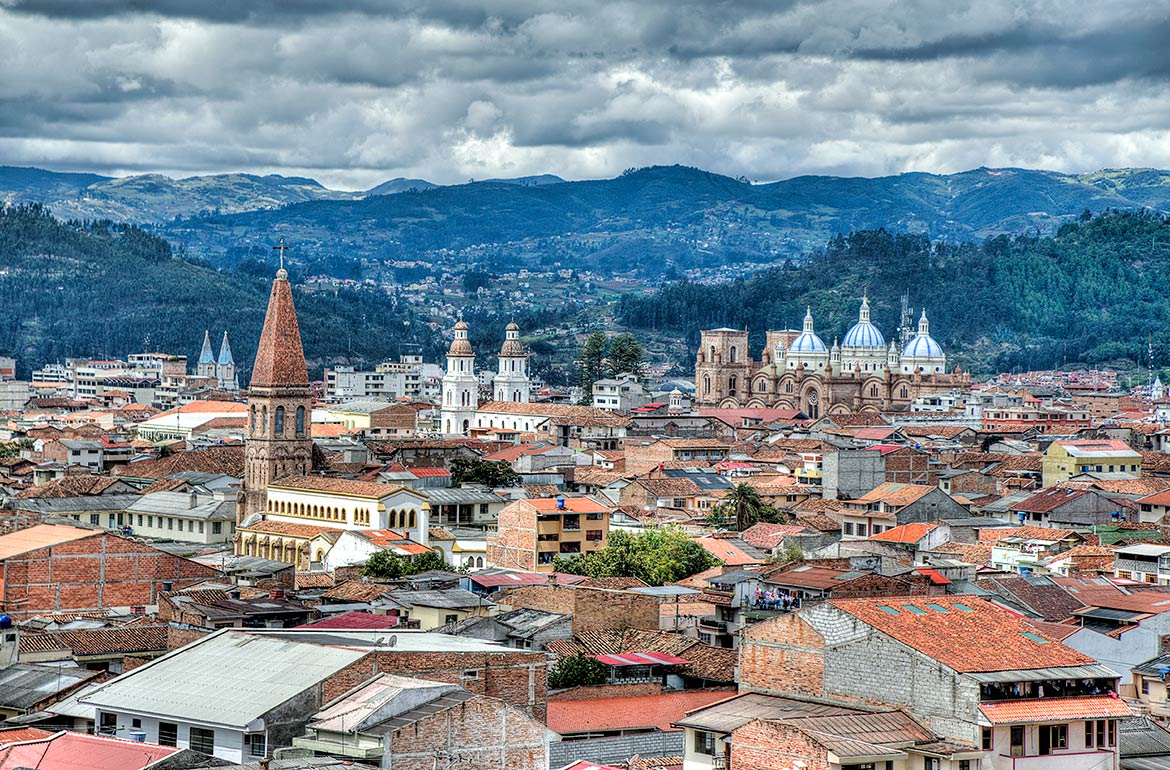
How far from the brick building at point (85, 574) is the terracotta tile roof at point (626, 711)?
19073 mm

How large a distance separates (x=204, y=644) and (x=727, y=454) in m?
70.9

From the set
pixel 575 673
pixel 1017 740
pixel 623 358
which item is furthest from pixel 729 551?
pixel 623 358

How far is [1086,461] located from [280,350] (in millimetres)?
37561

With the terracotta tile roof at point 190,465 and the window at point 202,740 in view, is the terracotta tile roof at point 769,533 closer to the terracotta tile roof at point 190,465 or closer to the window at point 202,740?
the terracotta tile roof at point 190,465

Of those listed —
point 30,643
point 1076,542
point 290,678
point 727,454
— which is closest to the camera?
point 290,678

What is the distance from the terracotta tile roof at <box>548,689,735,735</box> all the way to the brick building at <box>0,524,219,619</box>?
751 inches

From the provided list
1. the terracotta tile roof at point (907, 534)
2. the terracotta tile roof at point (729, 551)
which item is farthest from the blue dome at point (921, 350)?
the terracotta tile roof at point (729, 551)

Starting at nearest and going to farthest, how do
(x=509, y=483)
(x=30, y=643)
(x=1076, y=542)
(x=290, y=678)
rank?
(x=290, y=678) < (x=30, y=643) < (x=1076, y=542) < (x=509, y=483)

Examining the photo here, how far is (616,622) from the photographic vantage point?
1938 inches

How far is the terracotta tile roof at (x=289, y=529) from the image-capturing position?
69000 mm

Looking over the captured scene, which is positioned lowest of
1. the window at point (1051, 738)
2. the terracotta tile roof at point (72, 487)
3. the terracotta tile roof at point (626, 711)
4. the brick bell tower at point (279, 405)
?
the terracotta tile roof at point (626, 711)

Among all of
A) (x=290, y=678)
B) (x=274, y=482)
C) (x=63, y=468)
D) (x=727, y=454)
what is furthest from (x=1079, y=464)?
(x=290, y=678)

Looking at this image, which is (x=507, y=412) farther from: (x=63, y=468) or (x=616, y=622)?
(x=616, y=622)

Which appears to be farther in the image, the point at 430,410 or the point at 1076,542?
the point at 430,410
